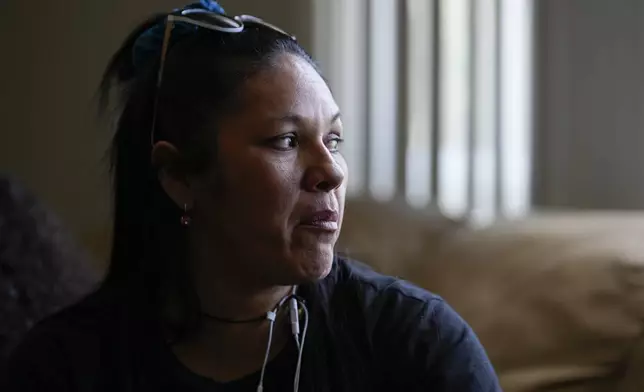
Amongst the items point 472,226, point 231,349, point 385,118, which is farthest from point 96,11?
point 231,349

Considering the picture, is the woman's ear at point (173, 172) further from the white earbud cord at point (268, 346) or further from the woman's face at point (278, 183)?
the white earbud cord at point (268, 346)

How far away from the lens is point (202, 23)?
1016mm

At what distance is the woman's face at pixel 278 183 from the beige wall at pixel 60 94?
1.41 m

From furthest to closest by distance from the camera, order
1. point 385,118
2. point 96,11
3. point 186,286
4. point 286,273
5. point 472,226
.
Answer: point 96,11
point 385,118
point 472,226
point 186,286
point 286,273

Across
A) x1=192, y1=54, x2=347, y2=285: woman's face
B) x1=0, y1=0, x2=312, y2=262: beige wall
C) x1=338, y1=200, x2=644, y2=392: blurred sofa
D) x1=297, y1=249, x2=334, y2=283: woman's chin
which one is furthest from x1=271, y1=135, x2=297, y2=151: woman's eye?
x1=0, y1=0, x2=312, y2=262: beige wall

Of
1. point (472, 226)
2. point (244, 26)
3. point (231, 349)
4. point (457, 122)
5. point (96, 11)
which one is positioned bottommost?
point (231, 349)

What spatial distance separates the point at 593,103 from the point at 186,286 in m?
0.97

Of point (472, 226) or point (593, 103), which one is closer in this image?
point (472, 226)

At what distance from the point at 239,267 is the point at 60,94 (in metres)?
1.56

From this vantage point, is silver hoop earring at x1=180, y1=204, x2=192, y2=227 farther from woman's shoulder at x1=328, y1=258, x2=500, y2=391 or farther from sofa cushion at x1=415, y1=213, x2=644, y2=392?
sofa cushion at x1=415, y1=213, x2=644, y2=392

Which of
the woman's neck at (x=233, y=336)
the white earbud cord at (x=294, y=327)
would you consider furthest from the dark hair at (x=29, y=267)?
the white earbud cord at (x=294, y=327)

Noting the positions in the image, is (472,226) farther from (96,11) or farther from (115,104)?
(96,11)

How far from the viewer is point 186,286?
1.07 meters

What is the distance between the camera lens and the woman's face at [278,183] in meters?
0.94
